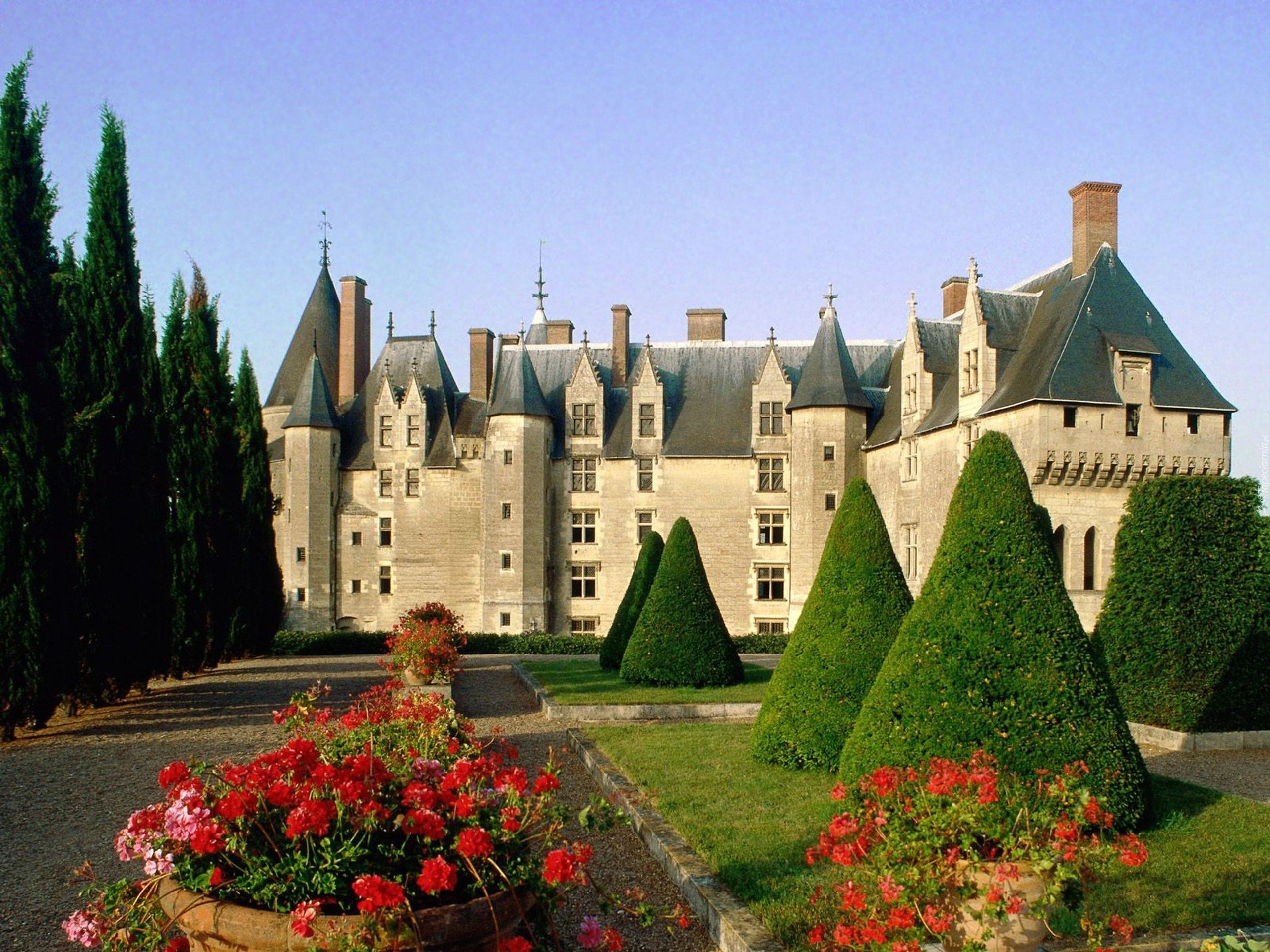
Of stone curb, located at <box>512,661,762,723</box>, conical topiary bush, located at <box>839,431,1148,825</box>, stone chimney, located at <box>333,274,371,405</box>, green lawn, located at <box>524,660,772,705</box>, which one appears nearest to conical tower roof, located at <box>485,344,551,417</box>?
stone chimney, located at <box>333,274,371,405</box>

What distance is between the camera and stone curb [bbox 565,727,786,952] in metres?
4.96

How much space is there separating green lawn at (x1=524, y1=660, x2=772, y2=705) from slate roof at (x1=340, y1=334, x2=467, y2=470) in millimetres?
14164

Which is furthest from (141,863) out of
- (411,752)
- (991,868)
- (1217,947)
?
(1217,947)

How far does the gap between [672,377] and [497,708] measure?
59.9 feet

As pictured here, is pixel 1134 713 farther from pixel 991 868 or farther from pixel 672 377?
pixel 672 377

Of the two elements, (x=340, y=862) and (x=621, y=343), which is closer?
(x=340, y=862)

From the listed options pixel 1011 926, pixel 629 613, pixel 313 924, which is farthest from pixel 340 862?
pixel 629 613

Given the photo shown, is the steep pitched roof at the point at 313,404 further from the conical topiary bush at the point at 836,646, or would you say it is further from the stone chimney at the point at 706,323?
the conical topiary bush at the point at 836,646

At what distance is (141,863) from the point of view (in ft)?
22.2

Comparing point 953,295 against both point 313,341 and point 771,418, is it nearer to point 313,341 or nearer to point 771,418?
point 771,418

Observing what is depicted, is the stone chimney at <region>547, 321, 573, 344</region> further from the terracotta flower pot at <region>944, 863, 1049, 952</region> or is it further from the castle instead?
the terracotta flower pot at <region>944, 863, 1049, 952</region>

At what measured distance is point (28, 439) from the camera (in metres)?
11.4

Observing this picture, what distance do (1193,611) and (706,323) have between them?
22.1 meters

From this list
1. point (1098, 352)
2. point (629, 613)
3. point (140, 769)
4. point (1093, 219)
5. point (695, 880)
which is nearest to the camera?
point (695, 880)
